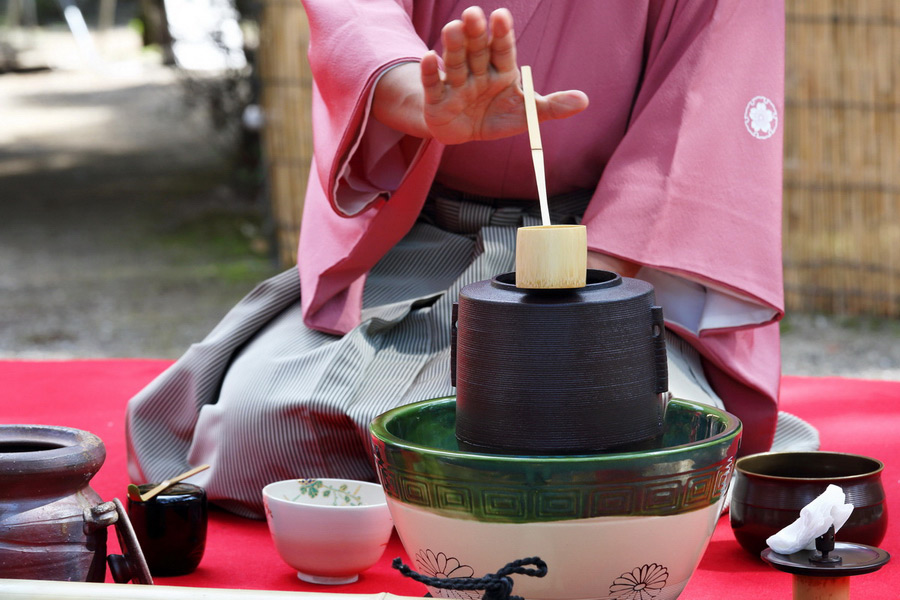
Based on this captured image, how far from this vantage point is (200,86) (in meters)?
6.57

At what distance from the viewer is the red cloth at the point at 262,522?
131 centimetres

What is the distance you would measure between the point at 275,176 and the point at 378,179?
3.62 metres

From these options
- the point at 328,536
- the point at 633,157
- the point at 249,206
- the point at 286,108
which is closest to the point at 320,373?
the point at 328,536

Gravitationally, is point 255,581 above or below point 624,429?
below

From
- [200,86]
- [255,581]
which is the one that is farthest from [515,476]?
[200,86]

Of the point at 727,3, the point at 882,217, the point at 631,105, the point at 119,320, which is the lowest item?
the point at 119,320

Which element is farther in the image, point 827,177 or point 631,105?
point 827,177

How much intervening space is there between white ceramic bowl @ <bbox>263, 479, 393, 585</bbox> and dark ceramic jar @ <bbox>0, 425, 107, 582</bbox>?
245mm

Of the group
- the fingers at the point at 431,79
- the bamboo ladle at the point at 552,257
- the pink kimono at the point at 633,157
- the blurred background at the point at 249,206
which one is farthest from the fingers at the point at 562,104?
the blurred background at the point at 249,206

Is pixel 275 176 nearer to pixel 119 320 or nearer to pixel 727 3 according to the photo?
pixel 119 320

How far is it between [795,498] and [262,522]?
0.77m

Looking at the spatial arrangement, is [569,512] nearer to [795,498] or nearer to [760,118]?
[795,498]

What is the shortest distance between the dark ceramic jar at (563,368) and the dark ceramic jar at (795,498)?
0.39 m

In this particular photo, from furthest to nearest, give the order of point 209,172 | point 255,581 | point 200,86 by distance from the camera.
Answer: point 209,172, point 200,86, point 255,581
